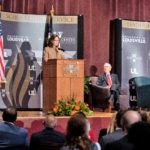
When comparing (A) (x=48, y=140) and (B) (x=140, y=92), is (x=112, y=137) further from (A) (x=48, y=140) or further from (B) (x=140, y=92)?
(B) (x=140, y=92)

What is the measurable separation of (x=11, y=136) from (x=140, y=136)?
2.00 m

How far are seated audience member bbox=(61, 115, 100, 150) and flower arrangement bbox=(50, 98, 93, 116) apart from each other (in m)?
4.09

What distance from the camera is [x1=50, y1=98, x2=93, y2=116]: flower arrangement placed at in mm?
6867

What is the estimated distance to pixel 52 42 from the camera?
791 centimetres

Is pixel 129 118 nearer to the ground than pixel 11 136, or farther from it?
farther from it

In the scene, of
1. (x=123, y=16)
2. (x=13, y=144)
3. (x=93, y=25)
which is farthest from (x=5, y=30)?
(x=13, y=144)

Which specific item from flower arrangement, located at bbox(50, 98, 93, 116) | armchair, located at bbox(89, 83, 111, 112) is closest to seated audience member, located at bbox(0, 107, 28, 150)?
flower arrangement, located at bbox(50, 98, 93, 116)

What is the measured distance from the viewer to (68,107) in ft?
22.6

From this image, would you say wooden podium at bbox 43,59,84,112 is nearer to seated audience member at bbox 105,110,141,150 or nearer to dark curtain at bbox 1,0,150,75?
dark curtain at bbox 1,0,150,75

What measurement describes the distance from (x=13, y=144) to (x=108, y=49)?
260 inches

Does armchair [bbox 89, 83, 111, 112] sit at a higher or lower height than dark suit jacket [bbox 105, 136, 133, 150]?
lower

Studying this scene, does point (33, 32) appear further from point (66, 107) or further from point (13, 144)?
point (13, 144)

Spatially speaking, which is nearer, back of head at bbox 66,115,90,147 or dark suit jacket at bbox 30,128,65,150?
back of head at bbox 66,115,90,147

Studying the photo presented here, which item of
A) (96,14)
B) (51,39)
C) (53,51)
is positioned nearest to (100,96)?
(53,51)
